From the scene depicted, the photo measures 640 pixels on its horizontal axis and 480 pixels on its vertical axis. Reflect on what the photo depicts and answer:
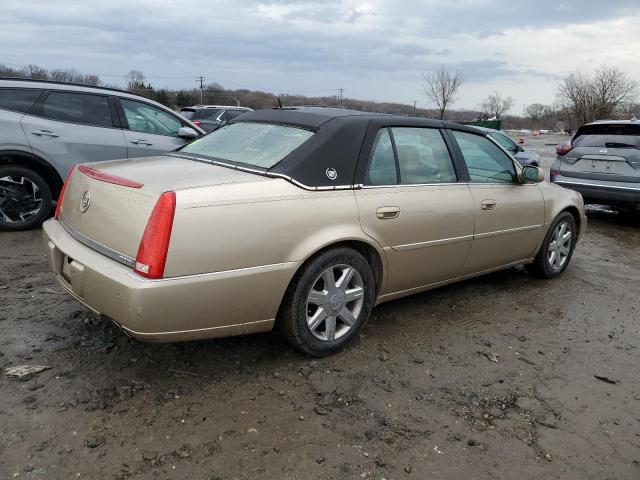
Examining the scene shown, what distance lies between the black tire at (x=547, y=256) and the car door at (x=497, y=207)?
0.24m

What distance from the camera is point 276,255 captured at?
286cm

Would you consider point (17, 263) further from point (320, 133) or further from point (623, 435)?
point (623, 435)

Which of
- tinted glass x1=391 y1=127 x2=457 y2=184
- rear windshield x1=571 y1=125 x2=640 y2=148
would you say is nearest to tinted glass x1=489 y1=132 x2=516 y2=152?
rear windshield x1=571 y1=125 x2=640 y2=148

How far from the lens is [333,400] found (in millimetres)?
2859

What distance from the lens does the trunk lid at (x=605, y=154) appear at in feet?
24.8

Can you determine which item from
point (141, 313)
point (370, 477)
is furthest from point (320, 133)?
point (370, 477)

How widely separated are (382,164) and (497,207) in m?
1.28

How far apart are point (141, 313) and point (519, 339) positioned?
2.66 metres

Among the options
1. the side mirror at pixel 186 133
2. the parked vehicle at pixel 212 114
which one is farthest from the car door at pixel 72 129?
the parked vehicle at pixel 212 114

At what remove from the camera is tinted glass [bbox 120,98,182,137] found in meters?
6.46

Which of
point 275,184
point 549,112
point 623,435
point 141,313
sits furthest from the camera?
point 549,112

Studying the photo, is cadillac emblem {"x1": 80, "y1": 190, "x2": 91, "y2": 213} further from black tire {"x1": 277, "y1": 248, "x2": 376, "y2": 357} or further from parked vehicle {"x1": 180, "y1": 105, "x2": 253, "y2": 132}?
parked vehicle {"x1": 180, "y1": 105, "x2": 253, "y2": 132}

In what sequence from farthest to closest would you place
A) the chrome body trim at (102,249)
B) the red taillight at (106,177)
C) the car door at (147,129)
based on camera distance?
the car door at (147,129), the red taillight at (106,177), the chrome body trim at (102,249)

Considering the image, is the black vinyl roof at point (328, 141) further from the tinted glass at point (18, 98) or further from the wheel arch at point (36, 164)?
the tinted glass at point (18, 98)
